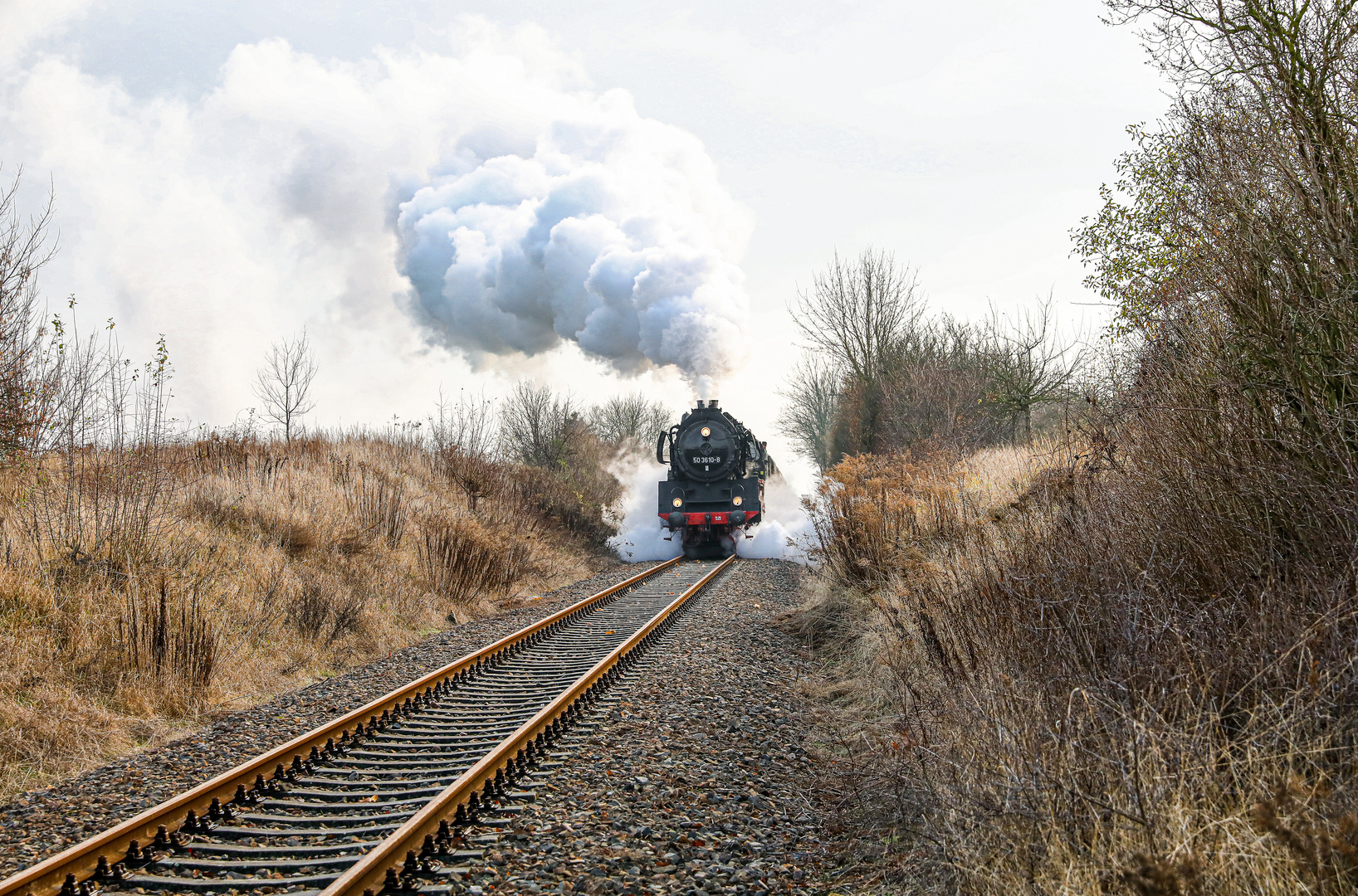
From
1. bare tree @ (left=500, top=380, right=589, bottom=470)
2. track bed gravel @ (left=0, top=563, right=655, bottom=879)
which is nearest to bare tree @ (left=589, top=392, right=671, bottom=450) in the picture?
bare tree @ (left=500, top=380, right=589, bottom=470)

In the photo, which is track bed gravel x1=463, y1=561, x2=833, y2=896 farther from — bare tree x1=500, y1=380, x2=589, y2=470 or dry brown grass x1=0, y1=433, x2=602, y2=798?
bare tree x1=500, y1=380, x2=589, y2=470

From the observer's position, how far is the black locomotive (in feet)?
63.3

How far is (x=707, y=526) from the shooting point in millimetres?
19297

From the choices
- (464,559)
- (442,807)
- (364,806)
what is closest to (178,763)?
(364,806)

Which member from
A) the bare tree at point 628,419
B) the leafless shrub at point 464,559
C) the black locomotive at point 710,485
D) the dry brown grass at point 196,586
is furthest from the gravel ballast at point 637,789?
the bare tree at point 628,419

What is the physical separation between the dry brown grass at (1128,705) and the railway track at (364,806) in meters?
1.99

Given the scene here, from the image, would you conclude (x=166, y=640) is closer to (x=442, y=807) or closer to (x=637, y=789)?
(x=442, y=807)

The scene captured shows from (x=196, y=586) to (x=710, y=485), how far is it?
13142mm

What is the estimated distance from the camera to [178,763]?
521cm

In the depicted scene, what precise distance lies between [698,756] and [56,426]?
25.9 ft

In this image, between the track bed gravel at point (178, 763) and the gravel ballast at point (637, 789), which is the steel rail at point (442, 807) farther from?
the track bed gravel at point (178, 763)

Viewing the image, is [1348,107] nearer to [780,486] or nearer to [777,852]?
[777,852]

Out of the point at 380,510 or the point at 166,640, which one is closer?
the point at 166,640

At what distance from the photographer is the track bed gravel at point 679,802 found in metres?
3.58
